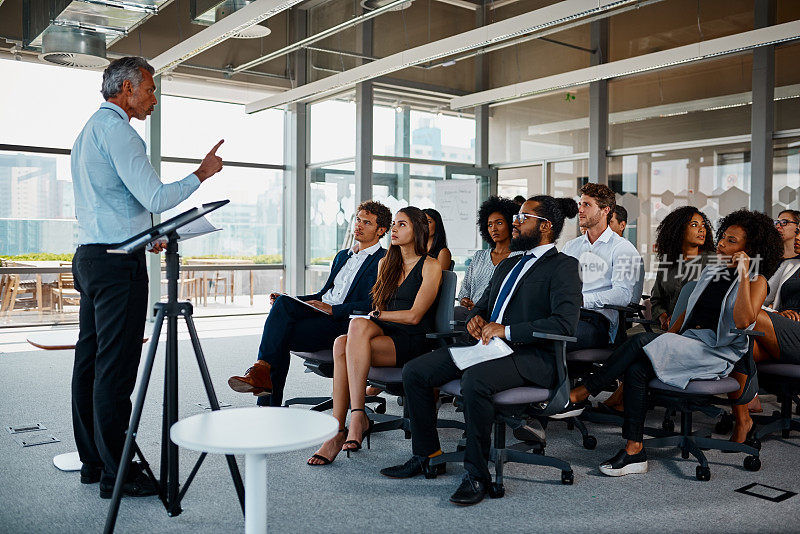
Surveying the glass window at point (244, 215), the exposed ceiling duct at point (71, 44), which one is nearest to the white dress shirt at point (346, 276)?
the exposed ceiling duct at point (71, 44)

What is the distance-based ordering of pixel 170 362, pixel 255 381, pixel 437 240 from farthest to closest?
1. pixel 437 240
2. pixel 255 381
3. pixel 170 362

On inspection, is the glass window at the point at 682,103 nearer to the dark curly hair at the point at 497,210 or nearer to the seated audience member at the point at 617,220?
the seated audience member at the point at 617,220

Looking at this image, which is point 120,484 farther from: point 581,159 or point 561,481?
point 581,159

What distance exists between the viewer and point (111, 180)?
2852 millimetres

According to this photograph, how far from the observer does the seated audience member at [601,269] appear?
13.3 ft

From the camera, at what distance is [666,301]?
14.9 ft

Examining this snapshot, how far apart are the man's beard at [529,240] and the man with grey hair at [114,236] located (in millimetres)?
1525

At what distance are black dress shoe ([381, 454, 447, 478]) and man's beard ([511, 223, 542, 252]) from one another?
1079mm

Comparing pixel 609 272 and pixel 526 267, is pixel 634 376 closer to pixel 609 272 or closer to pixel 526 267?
pixel 526 267

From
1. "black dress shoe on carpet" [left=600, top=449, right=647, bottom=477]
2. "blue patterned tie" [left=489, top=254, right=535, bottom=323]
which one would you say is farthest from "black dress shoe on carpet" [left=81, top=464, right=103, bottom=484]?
"black dress shoe on carpet" [left=600, top=449, right=647, bottom=477]

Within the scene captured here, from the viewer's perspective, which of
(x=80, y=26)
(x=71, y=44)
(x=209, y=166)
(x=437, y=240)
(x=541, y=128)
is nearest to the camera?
(x=209, y=166)

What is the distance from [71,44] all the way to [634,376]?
6143 mm

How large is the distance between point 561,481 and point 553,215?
1225 mm

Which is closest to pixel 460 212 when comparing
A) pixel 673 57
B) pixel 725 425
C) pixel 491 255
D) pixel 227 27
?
pixel 673 57
